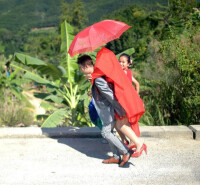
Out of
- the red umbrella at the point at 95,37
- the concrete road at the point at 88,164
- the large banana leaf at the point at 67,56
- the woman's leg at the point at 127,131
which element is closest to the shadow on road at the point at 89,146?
the concrete road at the point at 88,164

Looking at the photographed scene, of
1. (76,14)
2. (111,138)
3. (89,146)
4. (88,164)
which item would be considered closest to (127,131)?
(111,138)

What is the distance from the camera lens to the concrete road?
12.1 feet

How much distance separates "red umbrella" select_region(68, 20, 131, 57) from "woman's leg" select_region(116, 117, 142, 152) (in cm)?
95

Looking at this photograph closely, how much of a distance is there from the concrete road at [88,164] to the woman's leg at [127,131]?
0.36 metres

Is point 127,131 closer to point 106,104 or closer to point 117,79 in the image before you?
point 106,104

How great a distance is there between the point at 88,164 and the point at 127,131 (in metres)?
0.73

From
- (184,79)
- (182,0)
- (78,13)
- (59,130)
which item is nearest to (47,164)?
(59,130)

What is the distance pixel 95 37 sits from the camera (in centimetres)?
370

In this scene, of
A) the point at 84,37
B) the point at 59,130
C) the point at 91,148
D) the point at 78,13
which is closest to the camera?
the point at 84,37

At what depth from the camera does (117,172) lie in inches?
152

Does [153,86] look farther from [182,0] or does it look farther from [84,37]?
[182,0]

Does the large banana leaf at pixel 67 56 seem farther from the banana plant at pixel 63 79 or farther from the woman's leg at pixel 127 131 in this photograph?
the woman's leg at pixel 127 131

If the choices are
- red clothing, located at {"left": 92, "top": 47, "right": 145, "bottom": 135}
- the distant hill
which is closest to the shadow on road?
red clothing, located at {"left": 92, "top": 47, "right": 145, "bottom": 135}

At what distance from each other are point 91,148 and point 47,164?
82 cm
